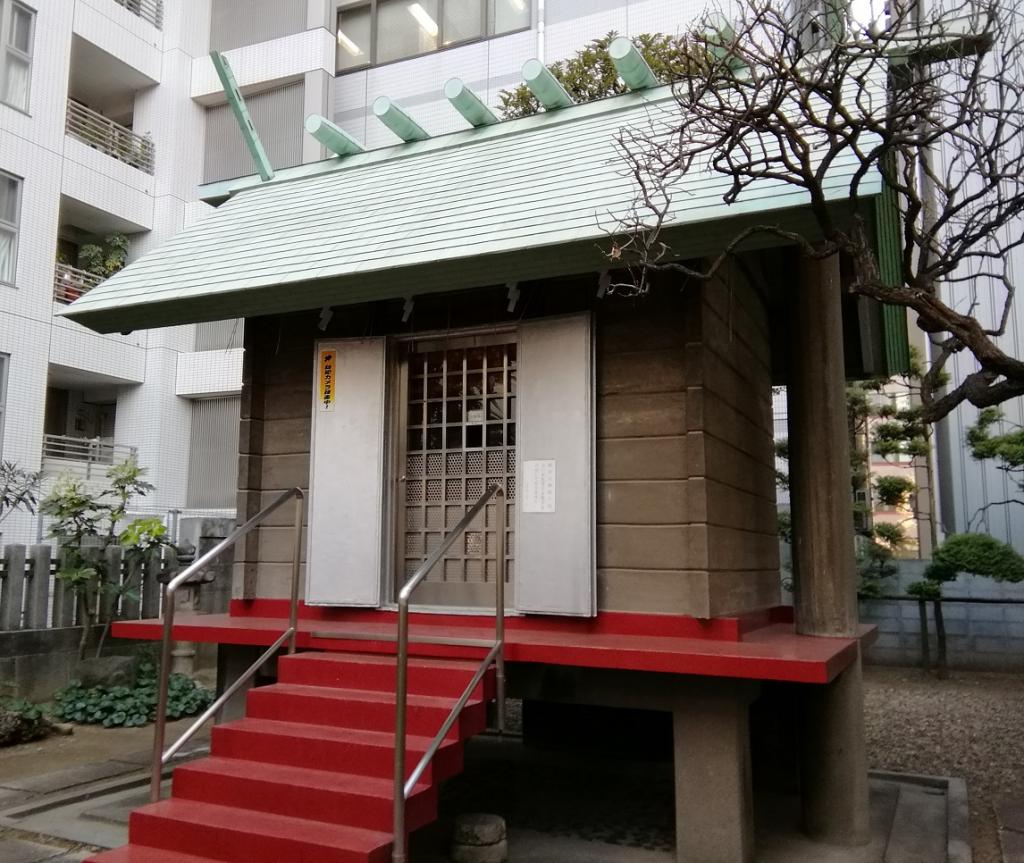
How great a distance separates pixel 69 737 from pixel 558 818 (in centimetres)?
535

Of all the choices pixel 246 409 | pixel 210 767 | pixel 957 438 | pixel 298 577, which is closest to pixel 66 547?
pixel 246 409

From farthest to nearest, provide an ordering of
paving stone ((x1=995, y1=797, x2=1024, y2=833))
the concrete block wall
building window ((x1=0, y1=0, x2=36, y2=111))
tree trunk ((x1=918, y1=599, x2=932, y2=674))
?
building window ((x1=0, y1=0, x2=36, y2=111))
tree trunk ((x1=918, y1=599, x2=932, y2=674))
the concrete block wall
paving stone ((x1=995, y1=797, x2=1024, y2=833))

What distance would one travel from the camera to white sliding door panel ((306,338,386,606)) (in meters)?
6.45

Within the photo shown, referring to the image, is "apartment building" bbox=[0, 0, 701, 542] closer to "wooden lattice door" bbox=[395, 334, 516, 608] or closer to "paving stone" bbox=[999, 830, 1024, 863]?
"wooden lattice door" bbox=[395, 334, 516, 608]

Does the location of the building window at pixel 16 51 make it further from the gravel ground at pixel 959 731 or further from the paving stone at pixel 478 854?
the gravel ground at pixel 959 731

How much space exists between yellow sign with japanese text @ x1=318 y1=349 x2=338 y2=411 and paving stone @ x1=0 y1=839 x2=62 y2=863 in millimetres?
3296

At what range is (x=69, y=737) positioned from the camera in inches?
346

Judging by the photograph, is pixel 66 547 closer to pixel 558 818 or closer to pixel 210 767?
pixel 210 767

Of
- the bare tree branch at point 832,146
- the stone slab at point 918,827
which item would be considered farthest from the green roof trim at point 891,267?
the stone slab at point 918,827

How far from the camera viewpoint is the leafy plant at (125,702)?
30.5 ft

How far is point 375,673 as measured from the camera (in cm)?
551

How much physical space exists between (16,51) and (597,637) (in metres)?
15.0

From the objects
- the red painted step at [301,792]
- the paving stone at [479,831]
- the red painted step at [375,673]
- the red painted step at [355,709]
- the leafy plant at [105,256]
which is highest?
the leafy plant at [105,256]

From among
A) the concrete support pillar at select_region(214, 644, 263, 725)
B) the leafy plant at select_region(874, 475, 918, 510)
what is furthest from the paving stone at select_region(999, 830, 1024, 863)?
the leafy plant at select_region(874, 475, 918, 510)
